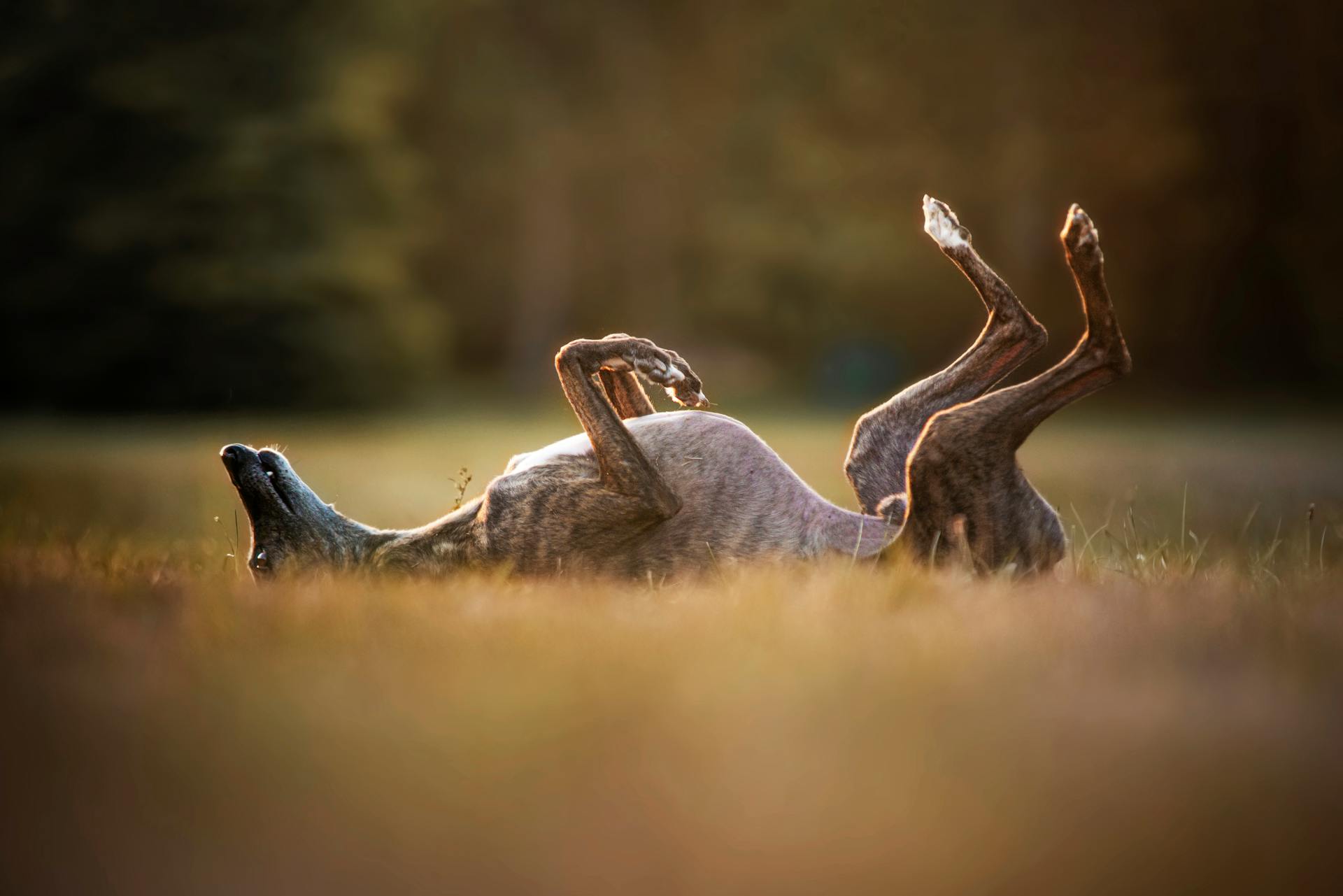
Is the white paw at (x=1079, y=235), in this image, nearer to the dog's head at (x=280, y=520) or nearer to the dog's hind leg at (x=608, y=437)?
the dog's hind leg at (x=608, y=437)

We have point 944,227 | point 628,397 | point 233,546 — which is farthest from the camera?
point 233,546

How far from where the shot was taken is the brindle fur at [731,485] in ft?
11.5

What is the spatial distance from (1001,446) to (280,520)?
2.37 metres

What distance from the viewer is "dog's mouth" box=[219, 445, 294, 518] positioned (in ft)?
13.0

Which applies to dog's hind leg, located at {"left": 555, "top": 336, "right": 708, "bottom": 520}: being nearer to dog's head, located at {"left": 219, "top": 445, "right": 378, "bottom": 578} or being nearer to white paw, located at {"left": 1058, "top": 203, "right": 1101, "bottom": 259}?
dog's head, located at {"left": 219, "top": 445, "right": 378, "bottom": 578}

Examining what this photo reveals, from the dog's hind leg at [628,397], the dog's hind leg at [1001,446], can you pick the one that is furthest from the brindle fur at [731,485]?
the dog's hind leg at [628,397]

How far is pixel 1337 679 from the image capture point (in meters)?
2.22

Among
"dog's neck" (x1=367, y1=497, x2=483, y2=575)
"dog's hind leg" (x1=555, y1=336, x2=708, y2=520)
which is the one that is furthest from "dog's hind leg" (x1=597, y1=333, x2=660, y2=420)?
"dog's neck" (x1=367, y1=497, x2=483, y2=575)

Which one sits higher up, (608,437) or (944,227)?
(944,227)

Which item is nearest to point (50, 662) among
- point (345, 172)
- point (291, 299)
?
point (291, 299)

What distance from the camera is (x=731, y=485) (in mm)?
3896

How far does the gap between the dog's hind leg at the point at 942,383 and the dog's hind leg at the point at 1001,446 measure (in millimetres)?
429

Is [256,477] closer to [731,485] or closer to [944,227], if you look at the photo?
[731,485]

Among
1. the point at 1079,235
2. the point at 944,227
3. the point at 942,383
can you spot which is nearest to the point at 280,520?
the point at 942,383
